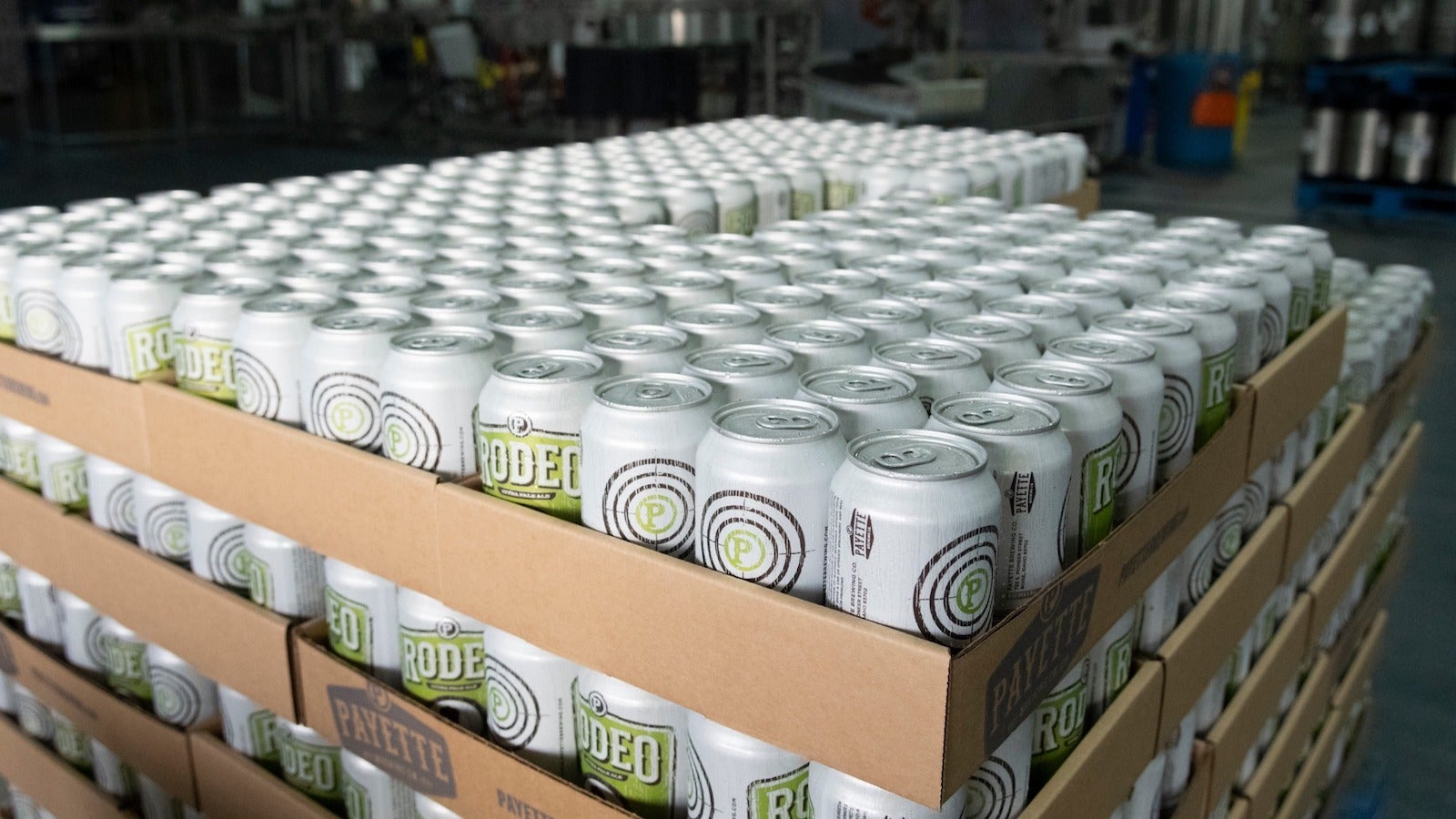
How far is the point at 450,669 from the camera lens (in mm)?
1263

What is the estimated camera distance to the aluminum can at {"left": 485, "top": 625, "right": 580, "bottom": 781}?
1174mm

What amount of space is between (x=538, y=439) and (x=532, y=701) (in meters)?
0.27

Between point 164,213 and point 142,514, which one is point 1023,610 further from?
point 164,213

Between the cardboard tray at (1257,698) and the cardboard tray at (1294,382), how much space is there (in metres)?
0.33

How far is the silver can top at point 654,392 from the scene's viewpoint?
1.04 m

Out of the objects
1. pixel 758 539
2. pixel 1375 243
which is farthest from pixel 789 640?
pixel 1375 243

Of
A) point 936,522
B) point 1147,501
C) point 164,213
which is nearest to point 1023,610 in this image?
point 936,522

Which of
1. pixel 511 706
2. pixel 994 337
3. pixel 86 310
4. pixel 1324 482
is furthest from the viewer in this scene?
pixel 1324 482

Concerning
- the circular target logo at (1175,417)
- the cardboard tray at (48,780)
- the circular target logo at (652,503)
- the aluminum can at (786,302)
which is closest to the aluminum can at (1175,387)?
the circular target logo at (1175,417)

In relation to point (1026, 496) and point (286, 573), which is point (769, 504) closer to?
point (1026, 496)

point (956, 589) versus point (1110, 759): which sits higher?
point (956, 589)

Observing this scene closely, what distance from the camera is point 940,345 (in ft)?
4.18

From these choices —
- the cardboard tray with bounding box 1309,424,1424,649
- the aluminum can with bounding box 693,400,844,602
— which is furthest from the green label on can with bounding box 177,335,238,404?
the cardboard tray with bounding box 1309,424,1424,649

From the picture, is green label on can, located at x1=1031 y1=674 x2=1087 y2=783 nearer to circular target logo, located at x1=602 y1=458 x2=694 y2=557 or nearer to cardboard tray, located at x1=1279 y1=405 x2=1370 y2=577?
circular target logo, located at x1=602 y1=458 x2=694 y2=557
